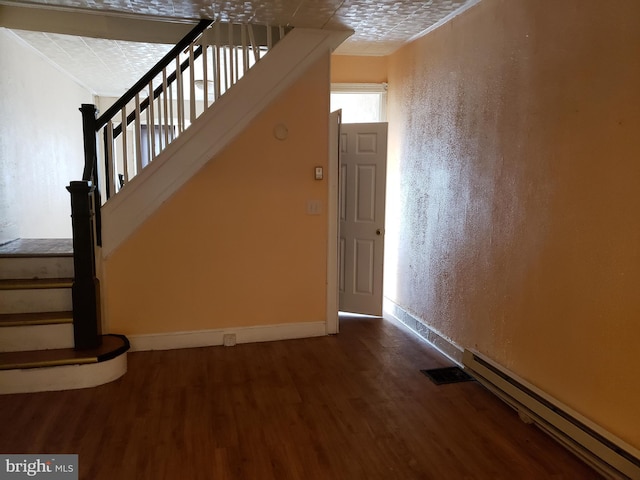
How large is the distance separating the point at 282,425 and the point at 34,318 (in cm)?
195

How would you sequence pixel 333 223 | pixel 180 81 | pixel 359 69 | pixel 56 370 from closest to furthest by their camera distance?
pixel 56 370, pixel 180 81, pixel 333 223, pixel 359 69

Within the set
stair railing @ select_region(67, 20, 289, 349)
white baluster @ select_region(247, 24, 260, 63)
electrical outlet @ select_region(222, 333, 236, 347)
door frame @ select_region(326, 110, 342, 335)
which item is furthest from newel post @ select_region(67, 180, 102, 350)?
door frame @ select_region(326, 110, 342, 335)

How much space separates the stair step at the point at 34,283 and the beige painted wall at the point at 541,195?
294 centimetres

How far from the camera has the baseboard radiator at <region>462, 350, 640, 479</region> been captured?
2.06 meters

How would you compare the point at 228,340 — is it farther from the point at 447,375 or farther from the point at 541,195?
the point at 541,195

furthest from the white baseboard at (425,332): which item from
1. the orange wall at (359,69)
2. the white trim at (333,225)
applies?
the orange wall at (359,69)

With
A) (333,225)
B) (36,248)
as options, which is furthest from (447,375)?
(36,248)

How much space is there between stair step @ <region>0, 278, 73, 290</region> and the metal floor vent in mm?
2744

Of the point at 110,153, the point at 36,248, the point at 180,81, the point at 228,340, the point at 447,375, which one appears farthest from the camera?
the point at 228,340

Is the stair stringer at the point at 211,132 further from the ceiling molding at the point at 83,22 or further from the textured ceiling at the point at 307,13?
the ceiling molding at the point at 83,22

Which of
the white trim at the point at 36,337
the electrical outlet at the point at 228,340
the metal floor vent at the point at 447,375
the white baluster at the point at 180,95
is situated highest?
the white baluster at the point at 180,95

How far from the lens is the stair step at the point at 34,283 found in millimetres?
3227

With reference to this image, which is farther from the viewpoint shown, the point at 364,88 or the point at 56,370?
the point at 364,88

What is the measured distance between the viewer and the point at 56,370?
296cm
